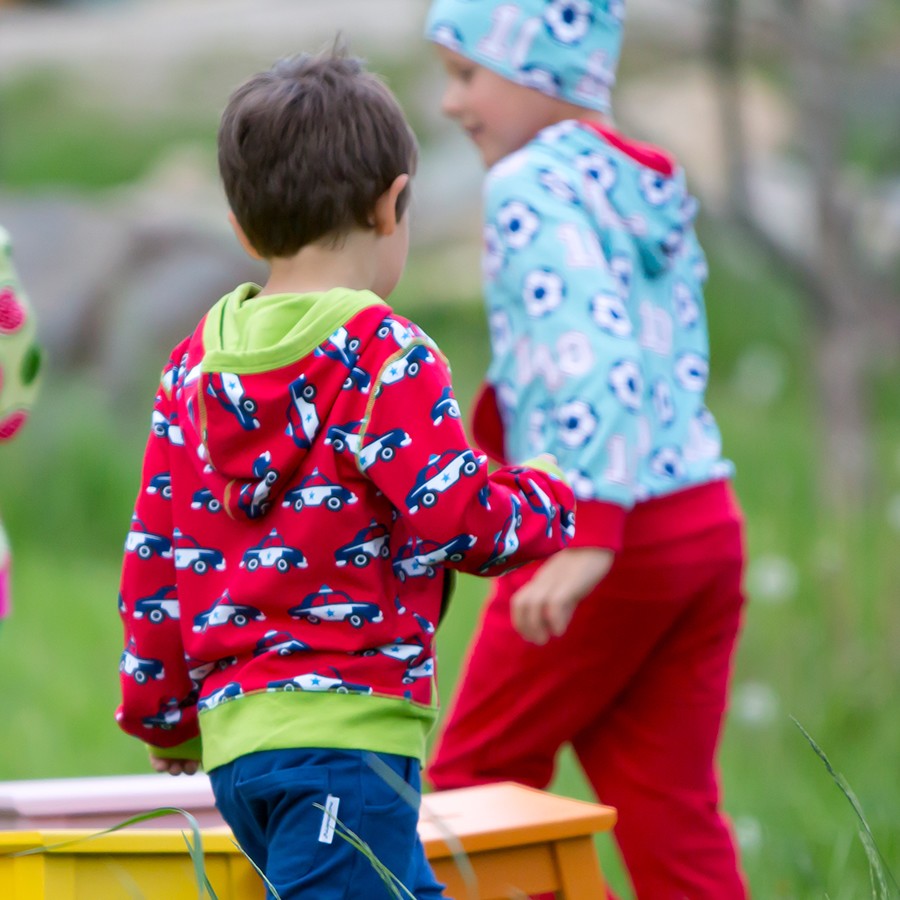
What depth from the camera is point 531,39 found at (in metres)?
2.54

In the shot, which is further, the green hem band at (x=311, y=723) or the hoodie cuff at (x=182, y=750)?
the hoodie cuff at (x=182, y=750)

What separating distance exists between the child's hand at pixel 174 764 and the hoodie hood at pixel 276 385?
419 mm

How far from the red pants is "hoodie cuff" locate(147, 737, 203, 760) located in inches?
22.8

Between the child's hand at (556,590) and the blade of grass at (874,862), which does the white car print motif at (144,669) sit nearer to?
the child's hand at (556,590)

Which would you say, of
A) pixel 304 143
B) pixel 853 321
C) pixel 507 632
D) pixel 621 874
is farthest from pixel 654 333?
pixel 853 321

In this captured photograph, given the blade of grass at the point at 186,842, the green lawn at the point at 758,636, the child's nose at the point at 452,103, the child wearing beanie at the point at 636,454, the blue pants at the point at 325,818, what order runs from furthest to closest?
the green lawn at the point at 758,636
the child's nose at the point at 452,103
the child wearing beanie at the point at 636,454
the blue pants at the point at 325,818
the blade of grass at the point at 186,842

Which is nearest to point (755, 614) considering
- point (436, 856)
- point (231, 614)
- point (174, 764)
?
point (436, 856)

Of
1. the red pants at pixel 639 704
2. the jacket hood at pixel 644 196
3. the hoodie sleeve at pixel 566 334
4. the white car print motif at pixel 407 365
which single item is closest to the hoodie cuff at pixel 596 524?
the hoodie sleeve at pixel 566 334

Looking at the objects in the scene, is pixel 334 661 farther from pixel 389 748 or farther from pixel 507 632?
pixel 507 632

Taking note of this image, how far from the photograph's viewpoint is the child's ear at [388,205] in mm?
1813

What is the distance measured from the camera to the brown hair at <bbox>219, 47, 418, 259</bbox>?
1781mm

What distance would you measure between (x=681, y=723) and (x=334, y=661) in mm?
921

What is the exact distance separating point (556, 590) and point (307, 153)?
728mm

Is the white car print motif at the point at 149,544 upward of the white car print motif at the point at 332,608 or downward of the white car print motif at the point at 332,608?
downward
